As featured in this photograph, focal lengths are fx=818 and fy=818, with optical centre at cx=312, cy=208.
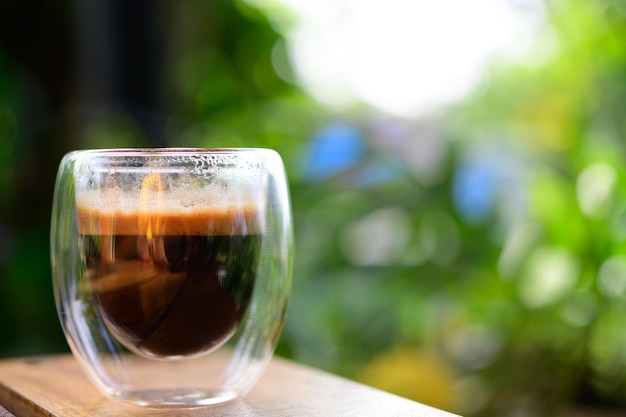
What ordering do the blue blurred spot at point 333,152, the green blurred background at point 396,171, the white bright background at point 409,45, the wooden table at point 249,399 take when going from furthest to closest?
the white bright background at point 409,45 < the blue blurred spot at point 333,152 < the green blurred background at point 396,171 < the wooden table at point 249,399

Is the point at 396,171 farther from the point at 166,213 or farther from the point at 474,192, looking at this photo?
the point at 166,213

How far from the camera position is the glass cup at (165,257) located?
74cm

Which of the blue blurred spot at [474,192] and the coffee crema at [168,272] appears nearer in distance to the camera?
the coffee crema at [168,272]

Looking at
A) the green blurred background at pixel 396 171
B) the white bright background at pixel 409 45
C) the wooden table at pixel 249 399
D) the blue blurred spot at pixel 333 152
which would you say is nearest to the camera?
the wooden table at pixel 249 399

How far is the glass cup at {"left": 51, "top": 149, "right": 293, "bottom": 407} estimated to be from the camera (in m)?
0.74

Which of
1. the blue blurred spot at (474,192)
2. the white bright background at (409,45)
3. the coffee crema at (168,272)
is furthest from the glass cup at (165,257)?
the white bright background at (409,45)

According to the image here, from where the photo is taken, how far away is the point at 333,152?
2.07 m

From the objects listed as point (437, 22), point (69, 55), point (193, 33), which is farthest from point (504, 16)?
point (69, 55)

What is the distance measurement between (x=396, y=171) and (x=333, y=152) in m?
0.23

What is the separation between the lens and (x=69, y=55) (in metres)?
2.51

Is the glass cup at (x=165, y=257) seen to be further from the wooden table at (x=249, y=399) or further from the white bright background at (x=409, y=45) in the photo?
the white bright background at (x=409, y=45)

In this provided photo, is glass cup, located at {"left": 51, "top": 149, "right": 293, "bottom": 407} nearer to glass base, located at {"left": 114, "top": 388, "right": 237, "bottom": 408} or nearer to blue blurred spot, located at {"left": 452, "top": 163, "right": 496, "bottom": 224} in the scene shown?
glass base, located at {"left": 114, "top": 388, "right": 237, "bottom": 408}

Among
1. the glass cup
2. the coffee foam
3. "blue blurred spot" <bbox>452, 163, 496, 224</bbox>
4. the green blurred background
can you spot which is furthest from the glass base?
"blue blurred spot" <bbox>452, 163, 496, 224</bbox>

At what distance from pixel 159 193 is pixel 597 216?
1305 millimetres
